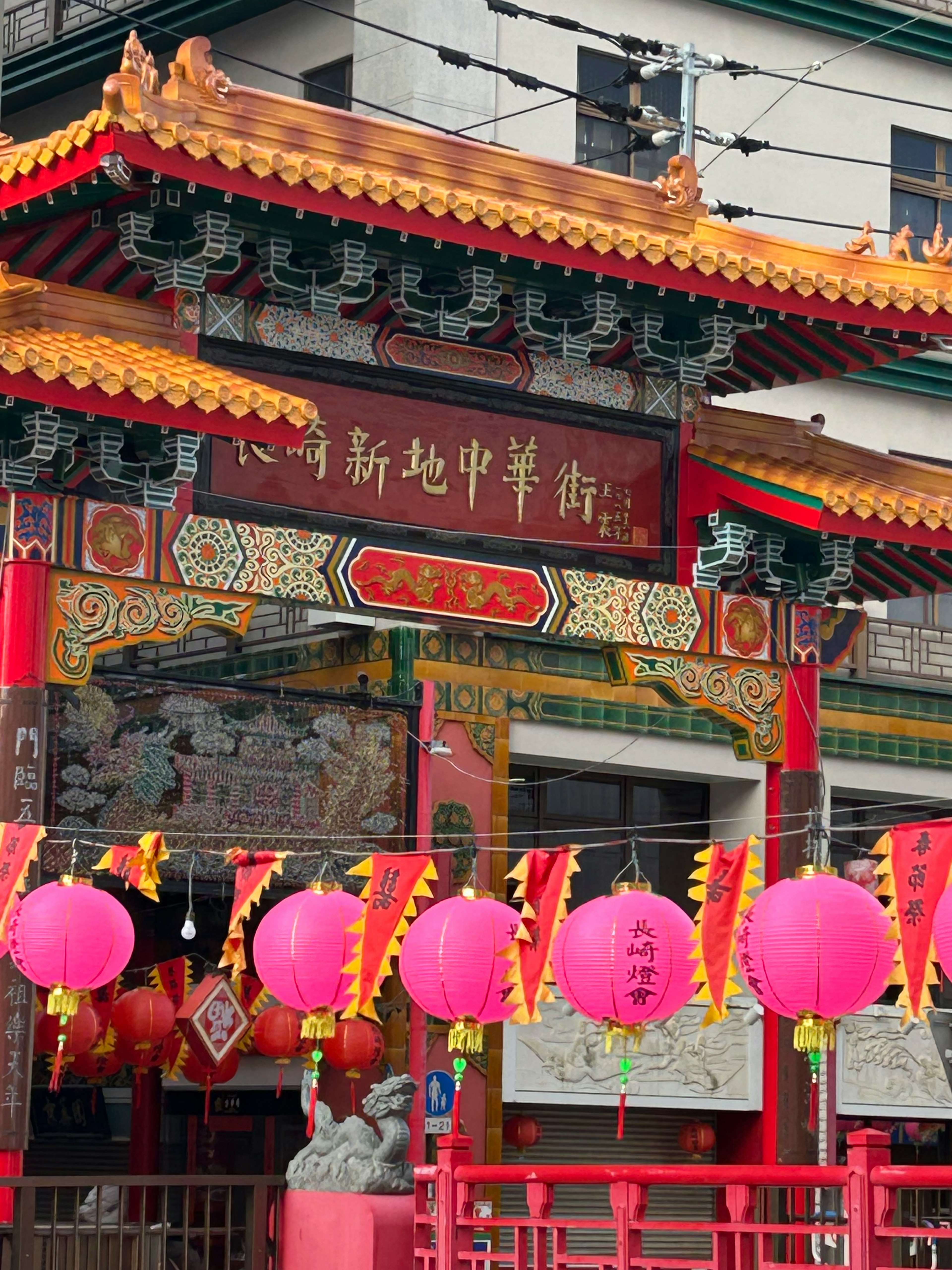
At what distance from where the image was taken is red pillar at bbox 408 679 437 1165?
57.0 feet

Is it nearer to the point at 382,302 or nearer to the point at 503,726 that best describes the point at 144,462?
the point at 382,302

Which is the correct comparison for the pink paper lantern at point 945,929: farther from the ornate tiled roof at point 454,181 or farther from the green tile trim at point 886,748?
the green tile trim at point 886,748

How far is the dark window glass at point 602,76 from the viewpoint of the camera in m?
23.0

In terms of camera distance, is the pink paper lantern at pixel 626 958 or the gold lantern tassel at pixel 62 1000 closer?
the pink paper lantern at pixel 626 958

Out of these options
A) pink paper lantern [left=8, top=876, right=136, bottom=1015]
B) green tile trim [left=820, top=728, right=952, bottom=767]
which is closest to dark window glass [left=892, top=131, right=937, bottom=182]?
green tile trim [left=820, top=728, right=952, bottom=767]

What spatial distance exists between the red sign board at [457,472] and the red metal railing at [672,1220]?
4.56 metres

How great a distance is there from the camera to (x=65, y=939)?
13.1m

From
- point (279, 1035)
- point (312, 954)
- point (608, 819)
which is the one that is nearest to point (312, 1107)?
point (312, 954)

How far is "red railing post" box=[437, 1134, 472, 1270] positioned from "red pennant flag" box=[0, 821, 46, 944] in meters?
2.78

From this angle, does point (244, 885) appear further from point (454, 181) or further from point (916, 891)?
point (454, 181)

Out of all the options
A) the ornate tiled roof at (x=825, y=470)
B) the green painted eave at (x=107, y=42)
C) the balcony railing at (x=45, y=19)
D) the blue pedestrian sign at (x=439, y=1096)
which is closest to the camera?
the ornate tiled roof at (x=825, y=470)

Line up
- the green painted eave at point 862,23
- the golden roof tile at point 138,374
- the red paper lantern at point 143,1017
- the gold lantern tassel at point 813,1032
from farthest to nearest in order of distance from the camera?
the green painted eave at point 862,23
the red paper lantern at point 143,1017
the golden roof tile at point 138,374
the gold lantern tassel at point 813,1032

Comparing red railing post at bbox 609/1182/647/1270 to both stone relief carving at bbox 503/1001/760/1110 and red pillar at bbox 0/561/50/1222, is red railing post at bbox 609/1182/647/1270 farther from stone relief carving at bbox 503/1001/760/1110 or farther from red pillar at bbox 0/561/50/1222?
stone relief carving at bbox 503/1001/760/1110

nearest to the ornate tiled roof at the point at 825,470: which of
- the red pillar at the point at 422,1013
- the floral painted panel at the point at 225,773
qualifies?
the red pillar at the point at 422,1013
